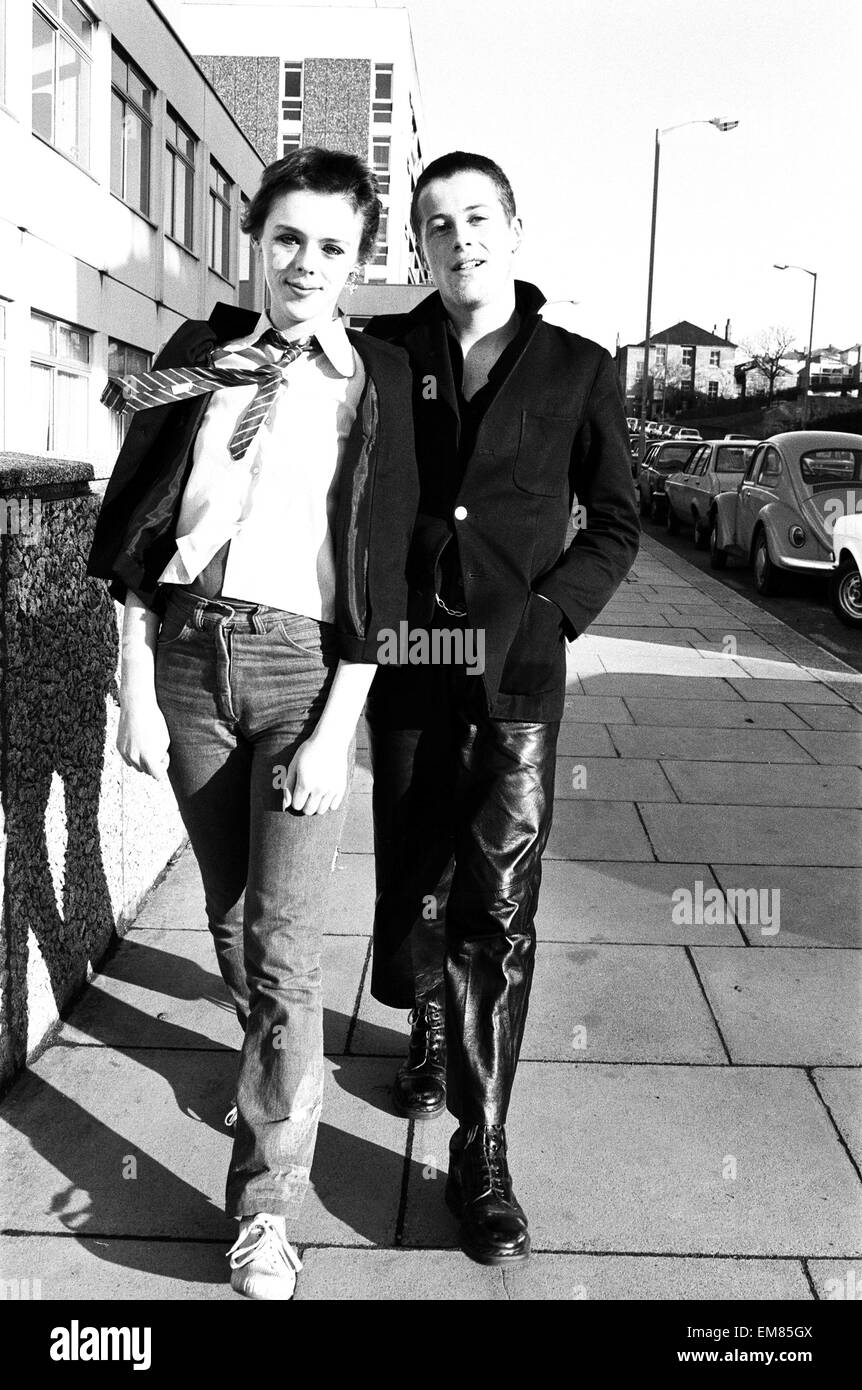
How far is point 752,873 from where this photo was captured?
4984 millimetres

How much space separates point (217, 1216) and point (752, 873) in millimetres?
2808

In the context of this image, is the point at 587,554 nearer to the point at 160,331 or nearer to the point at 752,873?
the point at 752,873

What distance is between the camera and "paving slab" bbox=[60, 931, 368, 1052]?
3574mm

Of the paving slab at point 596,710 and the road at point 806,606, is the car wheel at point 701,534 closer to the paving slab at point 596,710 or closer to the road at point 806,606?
the road at point 806,606

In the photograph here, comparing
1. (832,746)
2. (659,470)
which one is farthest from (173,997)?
(659,470)

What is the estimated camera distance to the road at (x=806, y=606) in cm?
1136

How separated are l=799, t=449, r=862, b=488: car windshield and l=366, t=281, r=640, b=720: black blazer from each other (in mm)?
12464

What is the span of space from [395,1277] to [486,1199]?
0.24 metres

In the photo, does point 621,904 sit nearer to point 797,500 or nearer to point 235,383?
point 235,383

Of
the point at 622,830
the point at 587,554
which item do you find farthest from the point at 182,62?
the point at 587,554

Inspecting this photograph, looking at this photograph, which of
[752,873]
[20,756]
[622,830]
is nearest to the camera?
[20,756]

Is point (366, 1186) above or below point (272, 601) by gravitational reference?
below

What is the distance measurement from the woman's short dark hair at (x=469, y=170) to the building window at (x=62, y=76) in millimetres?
18035

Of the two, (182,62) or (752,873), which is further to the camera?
(182,62)
